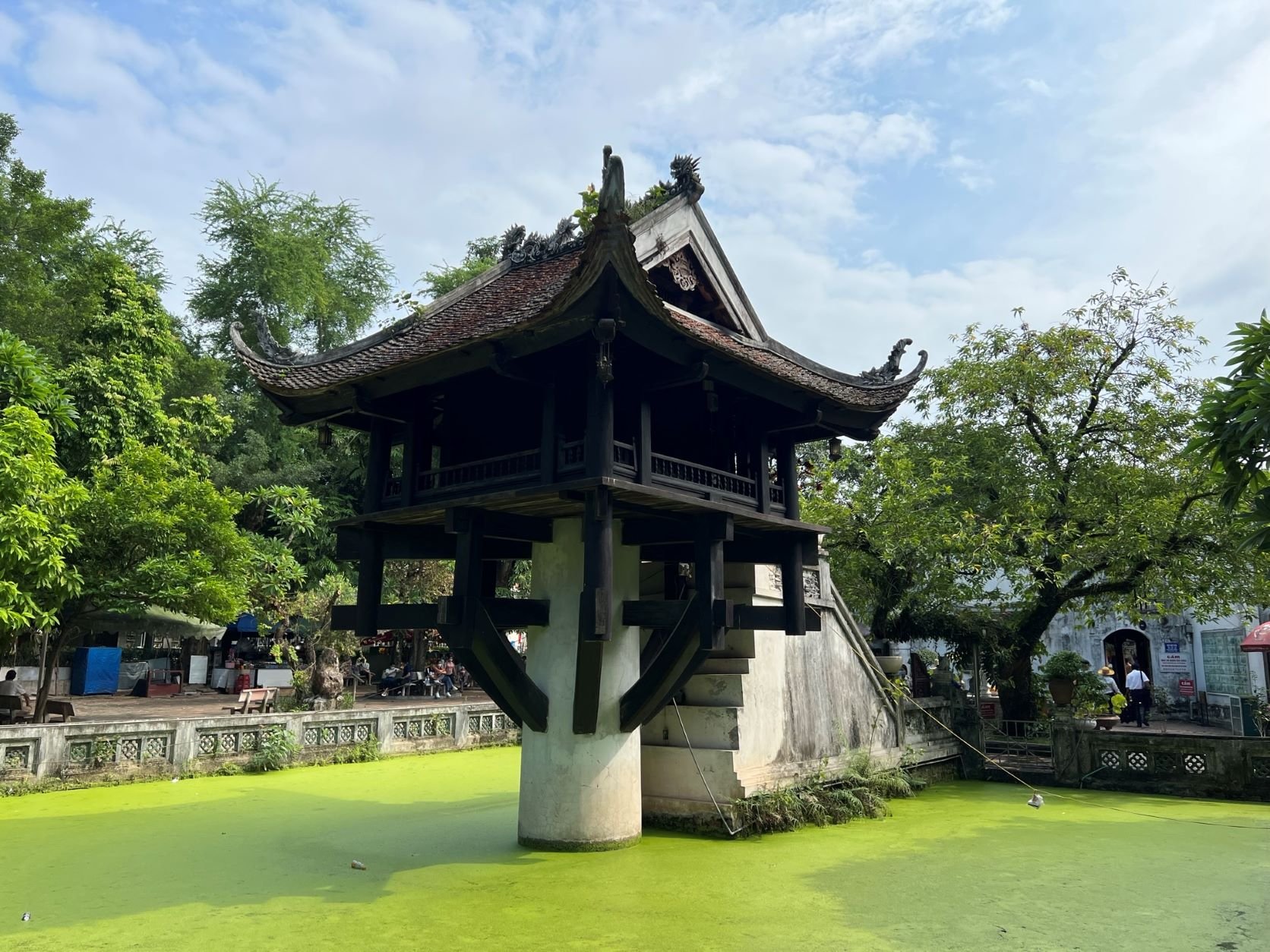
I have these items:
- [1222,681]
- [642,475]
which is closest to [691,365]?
[642,475]

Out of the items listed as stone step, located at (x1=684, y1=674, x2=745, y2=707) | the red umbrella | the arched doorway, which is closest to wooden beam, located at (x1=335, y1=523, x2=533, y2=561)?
stone step, located at (x1=684, y1=674, x2=745, y2=707)

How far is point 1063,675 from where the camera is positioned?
16.3 m

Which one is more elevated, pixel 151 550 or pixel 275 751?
pixel 151 550

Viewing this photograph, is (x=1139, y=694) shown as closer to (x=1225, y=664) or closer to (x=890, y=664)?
(x=1225, y=664)

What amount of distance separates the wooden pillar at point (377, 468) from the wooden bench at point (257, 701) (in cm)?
762

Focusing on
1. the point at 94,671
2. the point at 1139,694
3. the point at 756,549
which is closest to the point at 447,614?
the point at 756,549

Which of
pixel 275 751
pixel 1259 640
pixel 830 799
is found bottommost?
pixel 830 799

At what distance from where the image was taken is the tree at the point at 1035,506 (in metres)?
12.4

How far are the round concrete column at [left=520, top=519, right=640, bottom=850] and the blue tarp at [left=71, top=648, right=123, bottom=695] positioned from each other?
16.9 meters

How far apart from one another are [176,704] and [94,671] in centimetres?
316

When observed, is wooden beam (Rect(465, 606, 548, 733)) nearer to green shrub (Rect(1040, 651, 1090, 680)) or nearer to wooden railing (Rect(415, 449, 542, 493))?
wooden railing (Rect(415, 449, 542, 493))

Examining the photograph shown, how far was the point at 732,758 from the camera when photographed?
29.1 ft

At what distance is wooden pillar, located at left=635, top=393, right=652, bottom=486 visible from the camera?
714 cm

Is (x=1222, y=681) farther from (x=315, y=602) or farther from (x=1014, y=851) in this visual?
(x=315, y=602)
